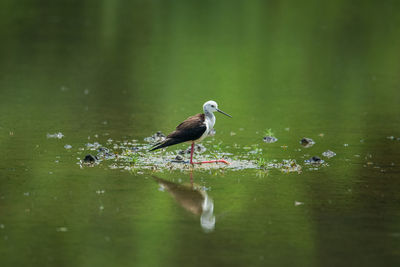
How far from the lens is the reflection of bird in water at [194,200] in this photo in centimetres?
948

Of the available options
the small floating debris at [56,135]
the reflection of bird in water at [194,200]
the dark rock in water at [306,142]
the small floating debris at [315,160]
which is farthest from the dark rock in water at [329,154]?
the small floating debris at [56,135]

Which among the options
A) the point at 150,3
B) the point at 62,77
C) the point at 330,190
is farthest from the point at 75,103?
the point at 150,3

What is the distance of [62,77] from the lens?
21500mm

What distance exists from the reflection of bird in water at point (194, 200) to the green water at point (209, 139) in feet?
0.16

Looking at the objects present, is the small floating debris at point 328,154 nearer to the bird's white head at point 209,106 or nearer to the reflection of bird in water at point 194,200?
the bird's white head at point 209,106

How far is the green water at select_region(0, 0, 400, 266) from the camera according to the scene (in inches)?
339

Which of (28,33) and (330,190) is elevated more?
(28,33)

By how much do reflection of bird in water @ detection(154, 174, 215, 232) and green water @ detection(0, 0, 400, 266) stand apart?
0.05 metres

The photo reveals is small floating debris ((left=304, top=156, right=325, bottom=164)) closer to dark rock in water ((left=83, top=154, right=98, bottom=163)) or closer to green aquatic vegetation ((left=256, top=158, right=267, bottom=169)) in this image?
green aquatic vegetation ((left=256, top=158, right=267, bottom=169))

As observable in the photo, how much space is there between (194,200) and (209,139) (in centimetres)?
422

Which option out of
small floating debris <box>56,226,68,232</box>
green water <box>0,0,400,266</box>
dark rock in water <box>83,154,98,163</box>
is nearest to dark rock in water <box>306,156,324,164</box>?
green water <box>0,0,400,266</box>

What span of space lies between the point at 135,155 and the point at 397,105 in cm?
806

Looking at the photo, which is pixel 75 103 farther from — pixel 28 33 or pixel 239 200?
pixel 28 33

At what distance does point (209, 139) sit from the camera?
47.7 ft
